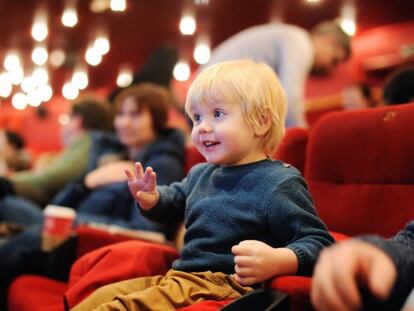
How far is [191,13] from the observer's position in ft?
19.6

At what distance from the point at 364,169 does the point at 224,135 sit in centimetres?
48

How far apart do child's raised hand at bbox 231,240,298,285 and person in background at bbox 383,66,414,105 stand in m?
1.15

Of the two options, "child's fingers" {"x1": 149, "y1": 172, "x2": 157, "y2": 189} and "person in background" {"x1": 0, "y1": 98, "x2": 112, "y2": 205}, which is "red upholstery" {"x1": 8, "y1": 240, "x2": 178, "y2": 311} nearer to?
"child's fingers" {"x1": 149, "y1": 172, "x2": 157, "y2": 189}

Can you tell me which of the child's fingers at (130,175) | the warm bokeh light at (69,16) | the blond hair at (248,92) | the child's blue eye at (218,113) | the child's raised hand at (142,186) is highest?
the warm bokeh light at (69,16)

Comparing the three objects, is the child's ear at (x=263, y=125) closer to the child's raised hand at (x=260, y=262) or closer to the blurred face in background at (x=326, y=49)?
the child's raised hand at (x=260, y=262)

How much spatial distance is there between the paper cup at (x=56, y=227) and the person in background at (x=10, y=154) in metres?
2.03

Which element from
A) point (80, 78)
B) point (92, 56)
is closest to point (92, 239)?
point (92, 56)

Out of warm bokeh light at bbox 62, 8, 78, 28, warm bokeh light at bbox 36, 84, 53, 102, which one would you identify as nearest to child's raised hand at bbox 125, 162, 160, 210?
warm bokeh light at bbox 62, 8, 78, 28

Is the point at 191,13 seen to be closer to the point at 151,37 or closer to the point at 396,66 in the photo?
the point at 151,37

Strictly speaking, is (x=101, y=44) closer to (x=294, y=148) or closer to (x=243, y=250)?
(x=294, y=148)

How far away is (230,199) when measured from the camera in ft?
3.83

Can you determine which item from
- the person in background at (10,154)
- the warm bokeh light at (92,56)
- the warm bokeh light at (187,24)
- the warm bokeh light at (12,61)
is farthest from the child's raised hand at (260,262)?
the warm bokeh light at (12,61)

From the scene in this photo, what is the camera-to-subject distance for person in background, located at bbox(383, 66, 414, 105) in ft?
6.06

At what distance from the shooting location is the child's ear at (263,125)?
3.90ft
